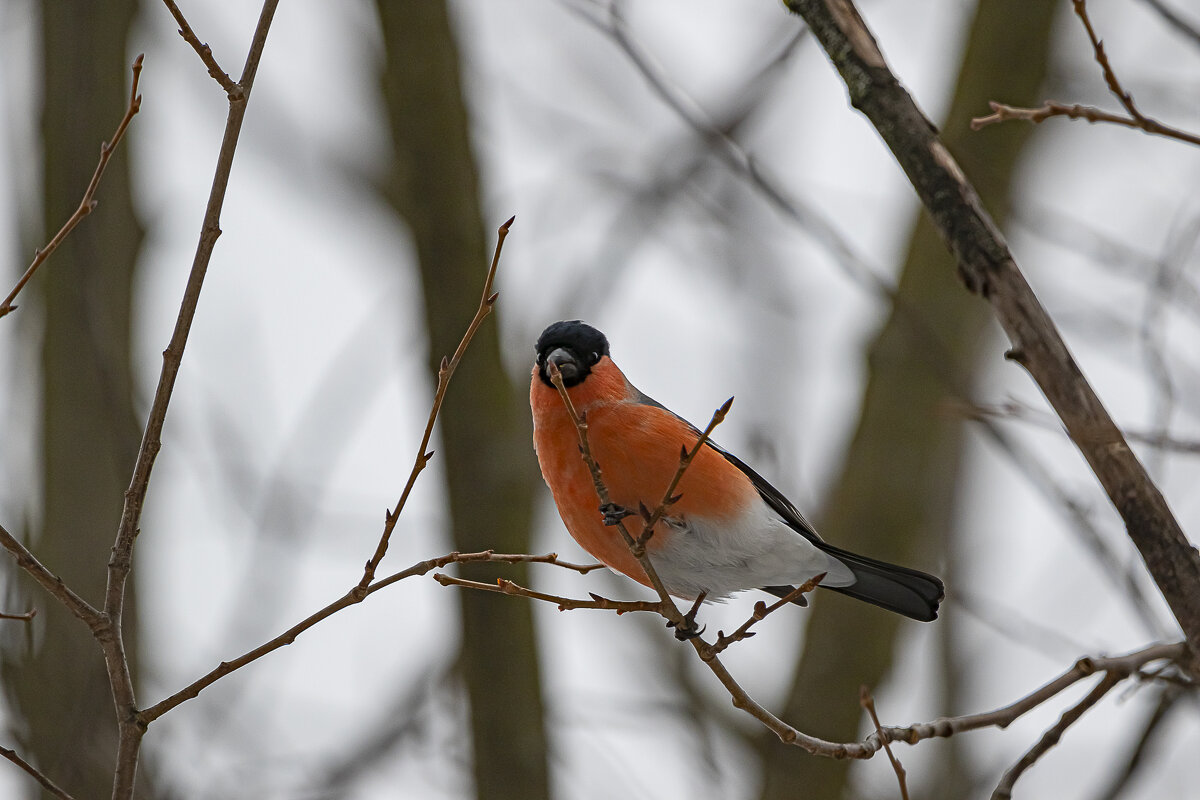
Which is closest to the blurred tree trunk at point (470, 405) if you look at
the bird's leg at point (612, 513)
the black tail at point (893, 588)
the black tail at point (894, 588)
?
the black tail at point (893, 588)

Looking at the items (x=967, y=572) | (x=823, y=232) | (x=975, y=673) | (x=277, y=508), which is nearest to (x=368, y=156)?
(x=277, y=508)

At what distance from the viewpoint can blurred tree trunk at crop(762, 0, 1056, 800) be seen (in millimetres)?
6051

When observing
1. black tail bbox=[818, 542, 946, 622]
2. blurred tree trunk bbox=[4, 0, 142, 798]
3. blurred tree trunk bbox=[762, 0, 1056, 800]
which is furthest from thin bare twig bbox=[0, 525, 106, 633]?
blurred tree trunk bbox=[762, 0, 1056, 800]

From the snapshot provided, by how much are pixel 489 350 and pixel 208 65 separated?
317cm

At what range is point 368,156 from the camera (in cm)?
754

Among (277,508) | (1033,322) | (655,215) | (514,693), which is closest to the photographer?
(1033,322)

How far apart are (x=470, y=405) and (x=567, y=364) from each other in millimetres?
1834

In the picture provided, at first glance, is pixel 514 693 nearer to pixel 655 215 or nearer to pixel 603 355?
pixel 603 355

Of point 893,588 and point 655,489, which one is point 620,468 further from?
point 893,588

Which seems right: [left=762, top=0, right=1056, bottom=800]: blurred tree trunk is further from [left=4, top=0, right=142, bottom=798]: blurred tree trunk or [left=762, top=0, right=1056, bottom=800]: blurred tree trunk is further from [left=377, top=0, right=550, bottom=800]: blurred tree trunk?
[left=4, top=0, right=142, bottom=798]: blurred tree trunk

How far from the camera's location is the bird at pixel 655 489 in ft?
10.9

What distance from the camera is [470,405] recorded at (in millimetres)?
5172

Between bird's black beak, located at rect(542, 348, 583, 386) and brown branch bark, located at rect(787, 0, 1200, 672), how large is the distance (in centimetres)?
122

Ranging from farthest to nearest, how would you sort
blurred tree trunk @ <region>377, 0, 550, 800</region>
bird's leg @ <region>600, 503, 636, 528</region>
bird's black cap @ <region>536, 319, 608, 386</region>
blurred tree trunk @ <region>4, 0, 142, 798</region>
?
1. blurred tree trunk @ <region>4, 0, 142, 798</region>
2. blurred tree trunk @ <region>377, 0, 550, 800</region>
3. bird's black cap @ <region>536, 319, 608, 386</region>
4. bird's leg @ <region>600, 503, 636, 528</region>
